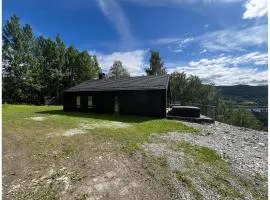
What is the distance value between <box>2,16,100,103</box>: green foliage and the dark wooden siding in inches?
608

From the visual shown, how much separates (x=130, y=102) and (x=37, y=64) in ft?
73.0

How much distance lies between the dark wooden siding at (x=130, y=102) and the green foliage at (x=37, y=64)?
50.7ft

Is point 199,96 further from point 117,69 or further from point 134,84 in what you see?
point 134,84

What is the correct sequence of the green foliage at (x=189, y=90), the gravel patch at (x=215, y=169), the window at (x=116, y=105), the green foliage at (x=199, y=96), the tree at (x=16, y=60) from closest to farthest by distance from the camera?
1. the gravel patch at (x=215, y=169)
2. the window at (x=116, y=105)
3. the tree at (x=16, y=60)
4. the green foliage at (x=199, y=96)
5. the green foliage at (x=189, y=90)

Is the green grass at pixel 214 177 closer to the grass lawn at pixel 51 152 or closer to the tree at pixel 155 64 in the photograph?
the grass lawn at pixel 51 152

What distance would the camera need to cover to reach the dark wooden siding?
14805mm

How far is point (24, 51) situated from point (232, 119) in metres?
41.9

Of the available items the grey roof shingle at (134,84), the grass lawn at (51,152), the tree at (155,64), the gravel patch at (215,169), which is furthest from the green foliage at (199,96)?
the grass lawn at (51,152)

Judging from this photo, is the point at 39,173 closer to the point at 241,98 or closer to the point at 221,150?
the point at 221,150

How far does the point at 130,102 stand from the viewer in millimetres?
16047

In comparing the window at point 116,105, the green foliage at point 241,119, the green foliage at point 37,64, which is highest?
the green foliage at point 37,64

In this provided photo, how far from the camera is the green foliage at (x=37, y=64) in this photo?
95.1 ft

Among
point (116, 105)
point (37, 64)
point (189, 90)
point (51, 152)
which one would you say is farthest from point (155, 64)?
point (51, 152)

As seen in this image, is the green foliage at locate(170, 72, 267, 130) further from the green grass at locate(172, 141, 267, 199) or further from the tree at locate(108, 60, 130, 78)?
the green grass at locate(172, 141, 267, 199)
